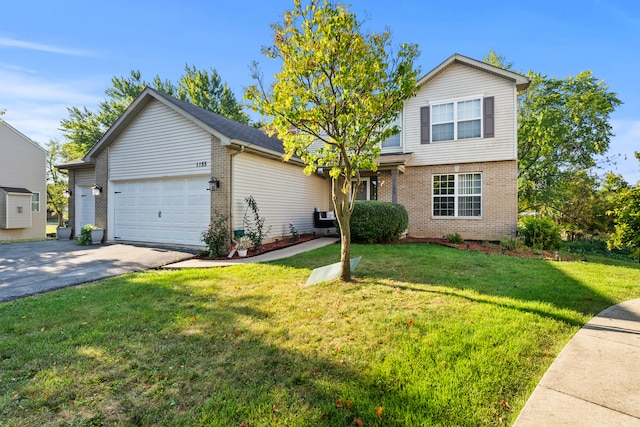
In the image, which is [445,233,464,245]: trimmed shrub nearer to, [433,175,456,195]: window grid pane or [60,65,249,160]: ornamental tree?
[433,175,456,195]: window grid pane

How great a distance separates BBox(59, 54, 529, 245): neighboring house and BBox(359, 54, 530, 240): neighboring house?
0.04 m

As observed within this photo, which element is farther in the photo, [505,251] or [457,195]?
[457,195]

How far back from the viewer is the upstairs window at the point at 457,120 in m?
11.9

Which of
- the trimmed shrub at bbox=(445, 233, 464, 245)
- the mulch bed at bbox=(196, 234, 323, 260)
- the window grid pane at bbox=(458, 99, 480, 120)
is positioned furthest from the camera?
the window grid pane at bbox=(458, 99, 480, 120)

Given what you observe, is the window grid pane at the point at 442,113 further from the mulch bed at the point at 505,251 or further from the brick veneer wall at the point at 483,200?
the mulch bed at the point at 505,251

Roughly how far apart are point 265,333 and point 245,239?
6471mm

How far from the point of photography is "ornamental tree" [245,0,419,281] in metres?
5.04

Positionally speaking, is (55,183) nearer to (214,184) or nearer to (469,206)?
(214,184)

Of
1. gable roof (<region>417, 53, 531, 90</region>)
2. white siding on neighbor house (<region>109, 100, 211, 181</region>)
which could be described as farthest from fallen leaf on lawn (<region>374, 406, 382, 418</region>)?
gable roof (<region>417, 53, 531, 90</region>)

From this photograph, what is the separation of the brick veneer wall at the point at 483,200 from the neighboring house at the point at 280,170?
0.04 meters

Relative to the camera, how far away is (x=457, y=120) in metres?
12.4

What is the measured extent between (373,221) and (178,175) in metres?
6.91

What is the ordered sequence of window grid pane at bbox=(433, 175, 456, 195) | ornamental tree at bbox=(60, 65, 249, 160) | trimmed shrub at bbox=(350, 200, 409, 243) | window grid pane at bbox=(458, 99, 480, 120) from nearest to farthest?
trimmed shrub at bbox=(350, 200, 409, 243) → window grid pane at bbox=(458, 99, 480, 120) → window grid pane at bbox=(433, 175, 456, 195) → ornamental tree at bbox=(60, 65, 249, 160)

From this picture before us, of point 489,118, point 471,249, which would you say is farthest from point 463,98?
point 471,249
